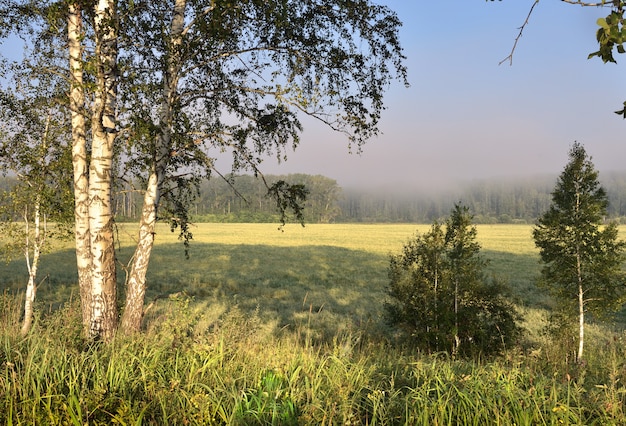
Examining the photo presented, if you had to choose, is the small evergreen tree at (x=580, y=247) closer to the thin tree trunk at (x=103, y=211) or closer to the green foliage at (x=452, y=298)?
the green foliage at (x=452, y=298)

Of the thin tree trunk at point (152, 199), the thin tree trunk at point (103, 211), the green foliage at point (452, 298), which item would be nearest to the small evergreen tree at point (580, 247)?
the green foliage at point (452, 298)

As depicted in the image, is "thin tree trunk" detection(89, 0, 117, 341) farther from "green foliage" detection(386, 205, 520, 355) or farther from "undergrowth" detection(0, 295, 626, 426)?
"green foliage" detection(386, 205, 520, 355)

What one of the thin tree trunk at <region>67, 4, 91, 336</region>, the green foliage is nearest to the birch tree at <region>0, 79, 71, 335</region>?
the thin tree trunk at <region>67, 4, 91, 336</region>

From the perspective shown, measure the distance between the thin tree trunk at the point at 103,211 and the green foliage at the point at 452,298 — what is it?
8.09m

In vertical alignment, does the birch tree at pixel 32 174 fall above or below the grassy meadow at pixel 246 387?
above

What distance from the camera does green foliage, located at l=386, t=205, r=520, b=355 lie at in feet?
34.6

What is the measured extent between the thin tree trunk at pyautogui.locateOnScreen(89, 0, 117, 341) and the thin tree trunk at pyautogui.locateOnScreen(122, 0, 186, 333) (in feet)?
2.40

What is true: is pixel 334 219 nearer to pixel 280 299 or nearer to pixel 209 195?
pixel 209 195

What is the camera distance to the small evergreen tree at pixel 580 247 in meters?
12.7

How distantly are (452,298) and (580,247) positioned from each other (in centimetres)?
576

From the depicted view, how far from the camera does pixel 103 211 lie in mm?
5547

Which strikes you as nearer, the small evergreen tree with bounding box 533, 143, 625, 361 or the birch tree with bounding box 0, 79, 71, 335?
the birch tree with bounding box 0, 79, 71, 335

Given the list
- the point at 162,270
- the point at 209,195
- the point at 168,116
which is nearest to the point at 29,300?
the point at 168,116

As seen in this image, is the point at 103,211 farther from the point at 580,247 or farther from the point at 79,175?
the point at 580,247
